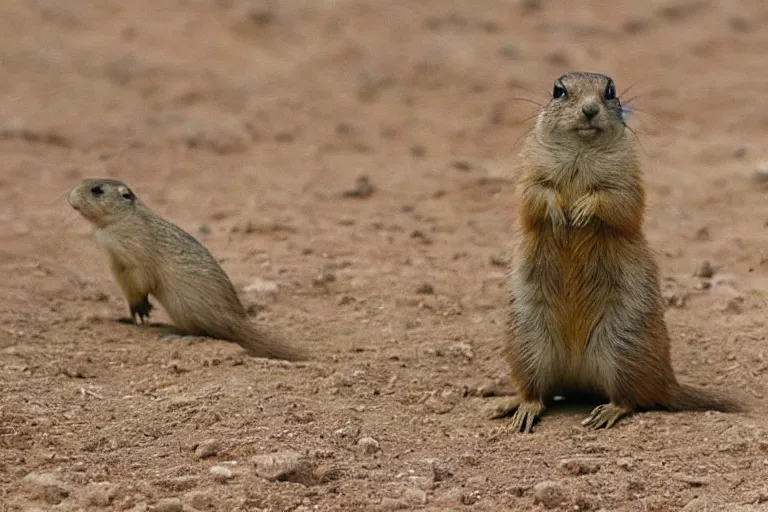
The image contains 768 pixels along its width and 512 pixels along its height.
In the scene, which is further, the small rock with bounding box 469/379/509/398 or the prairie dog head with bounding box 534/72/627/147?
the small rock with bounding box 469/379/509/398

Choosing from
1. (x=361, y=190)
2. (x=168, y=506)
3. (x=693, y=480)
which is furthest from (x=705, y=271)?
(x=168, y=506)

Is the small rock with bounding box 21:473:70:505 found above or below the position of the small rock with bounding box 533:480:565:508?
below

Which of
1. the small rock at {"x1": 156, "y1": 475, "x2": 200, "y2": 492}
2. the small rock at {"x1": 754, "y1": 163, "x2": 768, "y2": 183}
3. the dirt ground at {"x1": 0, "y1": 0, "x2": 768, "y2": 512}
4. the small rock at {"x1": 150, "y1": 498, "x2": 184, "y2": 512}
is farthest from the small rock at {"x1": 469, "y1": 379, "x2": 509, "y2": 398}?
the small rock at {"x1": 754, "y1": 163, "x2": 768, "y2": 183}

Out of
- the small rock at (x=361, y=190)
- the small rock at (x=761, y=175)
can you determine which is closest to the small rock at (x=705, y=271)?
the small rock at (x=761, y=175)

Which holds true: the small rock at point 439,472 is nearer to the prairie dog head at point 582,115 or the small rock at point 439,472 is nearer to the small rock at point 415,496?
the small rock at point 415,496

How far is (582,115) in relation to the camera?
574cm

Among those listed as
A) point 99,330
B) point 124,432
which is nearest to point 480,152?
point 99,330

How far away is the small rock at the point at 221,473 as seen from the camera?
4.78 meters

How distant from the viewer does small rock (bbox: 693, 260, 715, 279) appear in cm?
746

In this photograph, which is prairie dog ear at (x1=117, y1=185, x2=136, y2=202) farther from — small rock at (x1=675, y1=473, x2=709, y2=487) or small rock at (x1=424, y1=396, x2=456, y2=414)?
small rock at (x1=675, y1=473, x2=709, y2=487)

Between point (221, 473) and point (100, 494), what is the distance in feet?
1.45

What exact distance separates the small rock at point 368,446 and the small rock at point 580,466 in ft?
2.41

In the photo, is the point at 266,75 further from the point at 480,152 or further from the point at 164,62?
the point at 480,152

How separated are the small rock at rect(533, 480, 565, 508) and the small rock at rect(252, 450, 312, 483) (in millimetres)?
840
